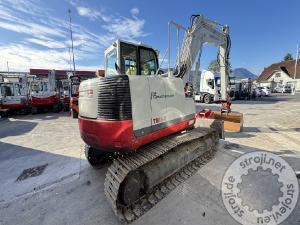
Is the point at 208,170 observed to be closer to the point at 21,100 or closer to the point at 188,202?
the point at 188,202

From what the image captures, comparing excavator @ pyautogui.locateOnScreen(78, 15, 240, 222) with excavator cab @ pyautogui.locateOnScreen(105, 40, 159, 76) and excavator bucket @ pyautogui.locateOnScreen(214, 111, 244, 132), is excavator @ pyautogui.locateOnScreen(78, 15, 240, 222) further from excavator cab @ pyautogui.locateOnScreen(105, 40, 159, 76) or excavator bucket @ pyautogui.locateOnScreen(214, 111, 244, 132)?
excavator bucket @ pyautogui.locateOnScreen(214, 111, 244, 132)

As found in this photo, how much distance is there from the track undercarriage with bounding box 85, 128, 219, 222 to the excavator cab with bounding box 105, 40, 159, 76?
1.57 metres

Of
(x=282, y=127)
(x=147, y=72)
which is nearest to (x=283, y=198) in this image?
(x=147, y=72)

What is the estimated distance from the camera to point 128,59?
4.11m

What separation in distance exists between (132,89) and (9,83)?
51.3 ft

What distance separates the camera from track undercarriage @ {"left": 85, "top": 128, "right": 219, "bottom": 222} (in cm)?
308

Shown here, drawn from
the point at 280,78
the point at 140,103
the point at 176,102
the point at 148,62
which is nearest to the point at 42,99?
the point at 148,62

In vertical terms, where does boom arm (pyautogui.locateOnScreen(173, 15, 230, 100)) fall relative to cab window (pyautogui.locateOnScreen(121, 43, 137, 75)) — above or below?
above

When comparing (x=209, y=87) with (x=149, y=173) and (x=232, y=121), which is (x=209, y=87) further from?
(x=149, y=173)

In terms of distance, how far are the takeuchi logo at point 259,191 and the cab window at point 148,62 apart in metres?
2.78

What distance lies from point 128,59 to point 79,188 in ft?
9.16

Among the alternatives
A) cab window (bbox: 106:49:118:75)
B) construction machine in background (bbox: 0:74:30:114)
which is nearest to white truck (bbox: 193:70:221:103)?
construction machine in background (bbox: 0:74:30:114)

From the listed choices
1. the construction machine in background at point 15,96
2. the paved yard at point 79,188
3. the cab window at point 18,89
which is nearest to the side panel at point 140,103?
the paved yard at point 79,188

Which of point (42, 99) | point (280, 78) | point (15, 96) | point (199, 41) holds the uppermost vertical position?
point (280, 78)
